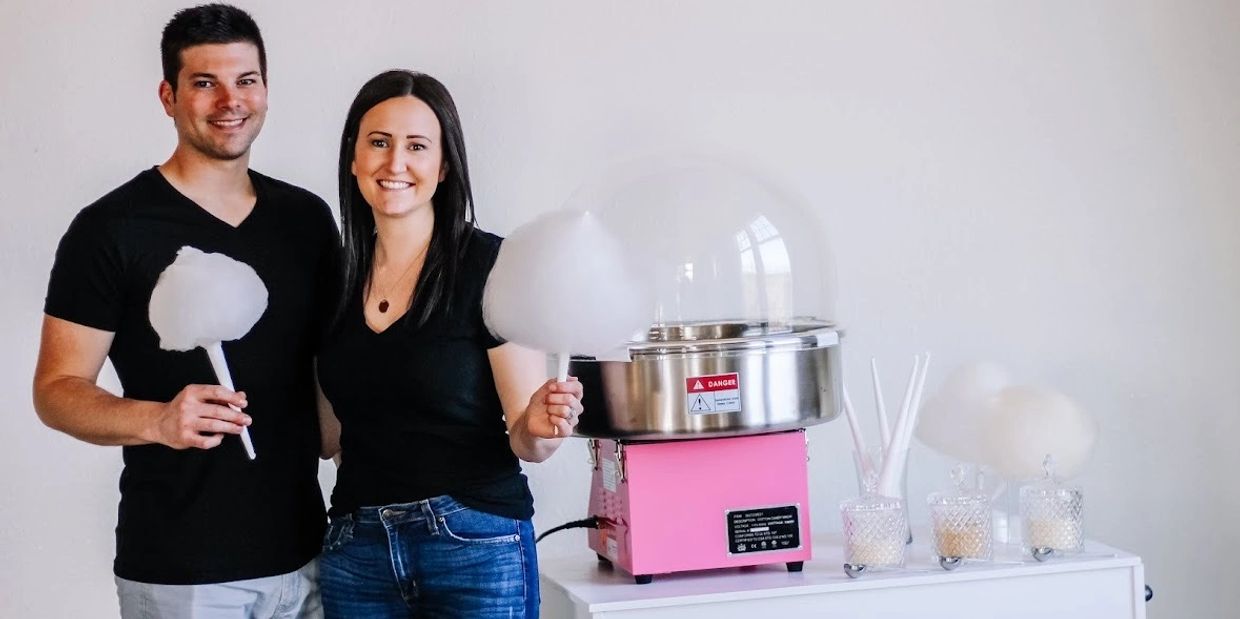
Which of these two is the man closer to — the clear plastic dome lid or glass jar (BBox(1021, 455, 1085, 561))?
the clear plastic dome lid

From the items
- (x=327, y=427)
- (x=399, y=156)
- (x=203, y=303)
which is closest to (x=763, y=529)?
(x=327, y=427)

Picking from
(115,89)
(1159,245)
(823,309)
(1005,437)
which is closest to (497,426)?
(823,309)

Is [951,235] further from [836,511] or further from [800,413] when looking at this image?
[800,413]

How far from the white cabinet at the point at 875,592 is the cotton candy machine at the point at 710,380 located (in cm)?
5

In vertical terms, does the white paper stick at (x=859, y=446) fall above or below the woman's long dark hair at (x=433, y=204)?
below

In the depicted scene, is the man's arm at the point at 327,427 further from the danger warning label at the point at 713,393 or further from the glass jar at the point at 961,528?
the glass jar at the point at 961,528

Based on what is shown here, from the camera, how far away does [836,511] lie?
9.48ft

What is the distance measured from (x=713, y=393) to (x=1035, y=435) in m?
0.70

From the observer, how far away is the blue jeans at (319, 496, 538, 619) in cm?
173

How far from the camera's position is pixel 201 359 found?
1827mm

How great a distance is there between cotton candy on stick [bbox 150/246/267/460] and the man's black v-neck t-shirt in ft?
0.51

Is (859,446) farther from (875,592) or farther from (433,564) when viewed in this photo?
(433,564)

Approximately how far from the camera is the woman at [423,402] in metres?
1.73

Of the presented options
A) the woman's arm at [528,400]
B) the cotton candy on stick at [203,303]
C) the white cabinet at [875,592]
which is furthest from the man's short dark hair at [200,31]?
the white cabinet at [875,592]
